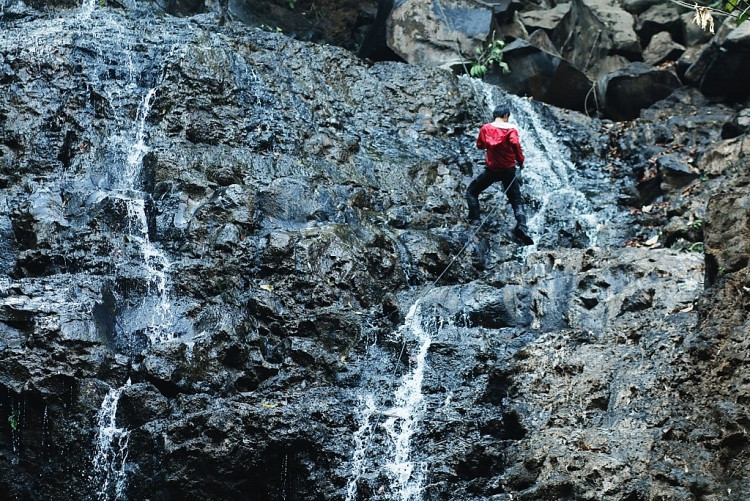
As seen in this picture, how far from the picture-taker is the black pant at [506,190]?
10594 mm

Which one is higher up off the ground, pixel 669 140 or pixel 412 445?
pixel 669 140

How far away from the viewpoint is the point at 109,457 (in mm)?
7223

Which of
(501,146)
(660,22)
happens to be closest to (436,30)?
(660,22)

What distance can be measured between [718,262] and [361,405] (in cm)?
329

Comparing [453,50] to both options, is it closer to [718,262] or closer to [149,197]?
[149,197]

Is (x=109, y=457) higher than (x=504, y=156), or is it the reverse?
(x=504, y=156)

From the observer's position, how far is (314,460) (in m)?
7.03

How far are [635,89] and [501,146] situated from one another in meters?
6.22

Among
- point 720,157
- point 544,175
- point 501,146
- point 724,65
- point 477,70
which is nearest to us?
point 501,146

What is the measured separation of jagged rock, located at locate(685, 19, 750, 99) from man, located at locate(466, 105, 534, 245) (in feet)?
19.1

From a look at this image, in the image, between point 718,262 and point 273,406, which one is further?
point 273,406

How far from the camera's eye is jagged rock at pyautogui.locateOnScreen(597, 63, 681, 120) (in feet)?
50.4

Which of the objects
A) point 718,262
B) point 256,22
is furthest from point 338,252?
point 256,22

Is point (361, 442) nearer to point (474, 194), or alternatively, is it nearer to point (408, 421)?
point (408, 421)
